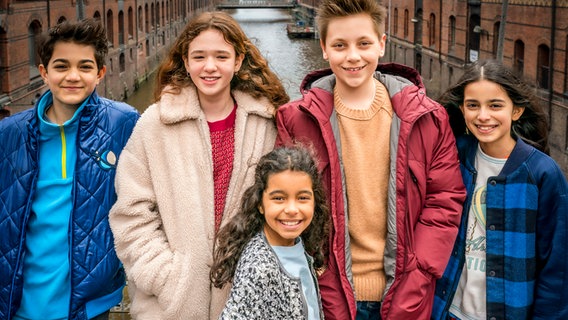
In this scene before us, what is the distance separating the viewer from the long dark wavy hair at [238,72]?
2488 millimetres

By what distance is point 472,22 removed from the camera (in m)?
16.2

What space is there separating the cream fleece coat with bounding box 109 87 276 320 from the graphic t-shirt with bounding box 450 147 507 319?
886 millimetres

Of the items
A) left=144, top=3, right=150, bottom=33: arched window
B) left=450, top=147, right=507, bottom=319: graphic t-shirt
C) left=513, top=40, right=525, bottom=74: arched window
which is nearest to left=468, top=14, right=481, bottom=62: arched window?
left=513, top=40, right=525, bottom=74: arched window

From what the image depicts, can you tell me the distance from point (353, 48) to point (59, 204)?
131 centimetres

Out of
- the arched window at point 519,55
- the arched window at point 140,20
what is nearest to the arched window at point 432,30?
the arched window at point 519,55

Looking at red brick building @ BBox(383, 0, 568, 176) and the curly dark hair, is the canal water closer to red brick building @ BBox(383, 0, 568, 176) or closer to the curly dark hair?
red brick building @ BBox(383, 0, 568, 176)

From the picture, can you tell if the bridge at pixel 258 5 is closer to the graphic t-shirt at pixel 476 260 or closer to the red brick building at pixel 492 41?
the red brick building at pixel 492 41

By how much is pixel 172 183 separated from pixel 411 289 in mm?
962

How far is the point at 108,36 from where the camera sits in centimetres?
1862

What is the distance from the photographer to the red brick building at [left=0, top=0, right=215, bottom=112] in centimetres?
1062

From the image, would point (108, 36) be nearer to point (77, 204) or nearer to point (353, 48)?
point (77, 204)

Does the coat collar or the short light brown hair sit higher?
the short light brown hair

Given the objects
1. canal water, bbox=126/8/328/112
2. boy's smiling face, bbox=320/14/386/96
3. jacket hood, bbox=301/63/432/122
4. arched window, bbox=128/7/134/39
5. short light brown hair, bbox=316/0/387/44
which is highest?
arched window, bbox=128/7/134/39

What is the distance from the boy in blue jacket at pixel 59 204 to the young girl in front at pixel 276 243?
1.90ft
